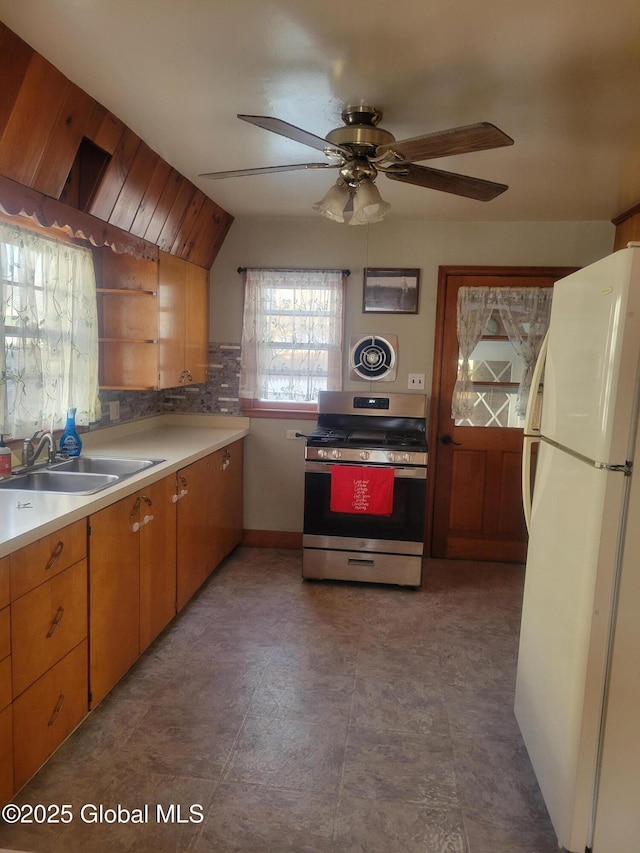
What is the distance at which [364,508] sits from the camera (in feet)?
11.5

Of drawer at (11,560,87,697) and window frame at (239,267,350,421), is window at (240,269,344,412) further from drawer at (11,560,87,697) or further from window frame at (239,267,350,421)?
drawer at (11,560,87,697)

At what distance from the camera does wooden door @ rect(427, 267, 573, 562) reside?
13.1ft

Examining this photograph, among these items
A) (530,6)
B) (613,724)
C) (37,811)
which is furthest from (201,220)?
(613,724)

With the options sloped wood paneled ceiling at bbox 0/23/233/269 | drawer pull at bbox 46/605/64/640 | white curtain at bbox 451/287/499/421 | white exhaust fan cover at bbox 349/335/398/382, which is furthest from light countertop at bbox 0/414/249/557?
white curtain at bbox 451/287/499/421

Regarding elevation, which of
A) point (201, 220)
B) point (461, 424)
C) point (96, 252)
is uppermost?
point (201, 220)

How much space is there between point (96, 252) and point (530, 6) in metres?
2.50

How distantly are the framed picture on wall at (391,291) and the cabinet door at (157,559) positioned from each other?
192cm

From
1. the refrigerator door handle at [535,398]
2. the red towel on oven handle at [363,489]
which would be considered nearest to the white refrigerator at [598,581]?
the refrigerator door handle at [535,398]

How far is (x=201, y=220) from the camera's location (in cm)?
360

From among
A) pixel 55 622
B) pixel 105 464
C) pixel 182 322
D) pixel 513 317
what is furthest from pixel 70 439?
pixel 513 317

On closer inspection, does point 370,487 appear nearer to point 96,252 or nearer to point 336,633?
point 336,633

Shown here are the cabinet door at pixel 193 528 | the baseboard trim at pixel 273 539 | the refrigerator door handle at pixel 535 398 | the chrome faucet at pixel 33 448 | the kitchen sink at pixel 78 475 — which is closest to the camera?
the refrigerator door handle at pixel 535 398

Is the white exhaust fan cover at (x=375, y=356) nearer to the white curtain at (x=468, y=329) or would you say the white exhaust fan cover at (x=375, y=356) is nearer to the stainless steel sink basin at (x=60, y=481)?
the white curtain at (x=468, y=329)

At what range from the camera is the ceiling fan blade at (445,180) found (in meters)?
2.14
